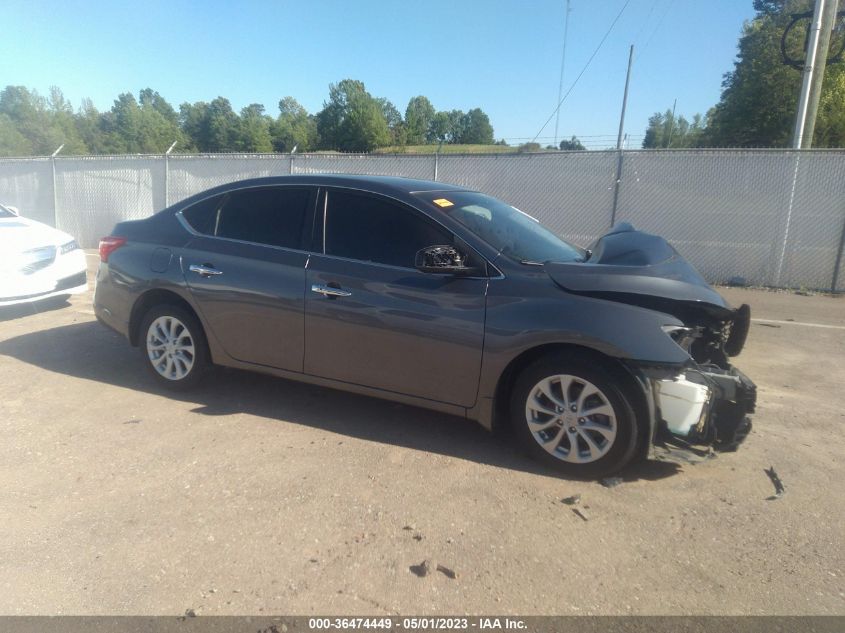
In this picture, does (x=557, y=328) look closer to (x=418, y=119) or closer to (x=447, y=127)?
(x=418, y=119)

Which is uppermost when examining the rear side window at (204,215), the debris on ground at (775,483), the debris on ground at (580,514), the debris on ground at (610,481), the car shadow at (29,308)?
the rear side window at (204,215)

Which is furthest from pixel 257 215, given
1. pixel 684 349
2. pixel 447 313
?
pixel 684 349

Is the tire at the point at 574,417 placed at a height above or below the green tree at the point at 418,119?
below

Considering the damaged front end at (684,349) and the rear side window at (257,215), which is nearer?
the damaged front end at (684,349)

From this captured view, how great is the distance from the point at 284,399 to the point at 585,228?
7578 millimetres

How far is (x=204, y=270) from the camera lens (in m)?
4.42

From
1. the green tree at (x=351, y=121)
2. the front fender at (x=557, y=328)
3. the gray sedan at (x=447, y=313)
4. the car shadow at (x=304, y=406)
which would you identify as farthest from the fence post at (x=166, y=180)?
the green tree at (x=351, y=121)

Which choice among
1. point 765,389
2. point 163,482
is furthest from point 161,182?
point 765,389

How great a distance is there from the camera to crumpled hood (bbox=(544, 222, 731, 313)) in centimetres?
333

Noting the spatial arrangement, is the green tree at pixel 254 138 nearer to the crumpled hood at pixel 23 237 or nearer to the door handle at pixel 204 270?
the crumpled hood at pixel 23 237

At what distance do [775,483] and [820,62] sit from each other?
1047 centimetres

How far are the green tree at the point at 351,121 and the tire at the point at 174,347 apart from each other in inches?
1328

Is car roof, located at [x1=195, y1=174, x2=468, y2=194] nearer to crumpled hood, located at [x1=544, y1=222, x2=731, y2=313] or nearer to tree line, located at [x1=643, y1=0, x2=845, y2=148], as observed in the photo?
crumpled hood, located at [x1=544, y1=222, x2=731, y2=313]

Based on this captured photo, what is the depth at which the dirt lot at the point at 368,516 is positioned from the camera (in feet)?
8.02
